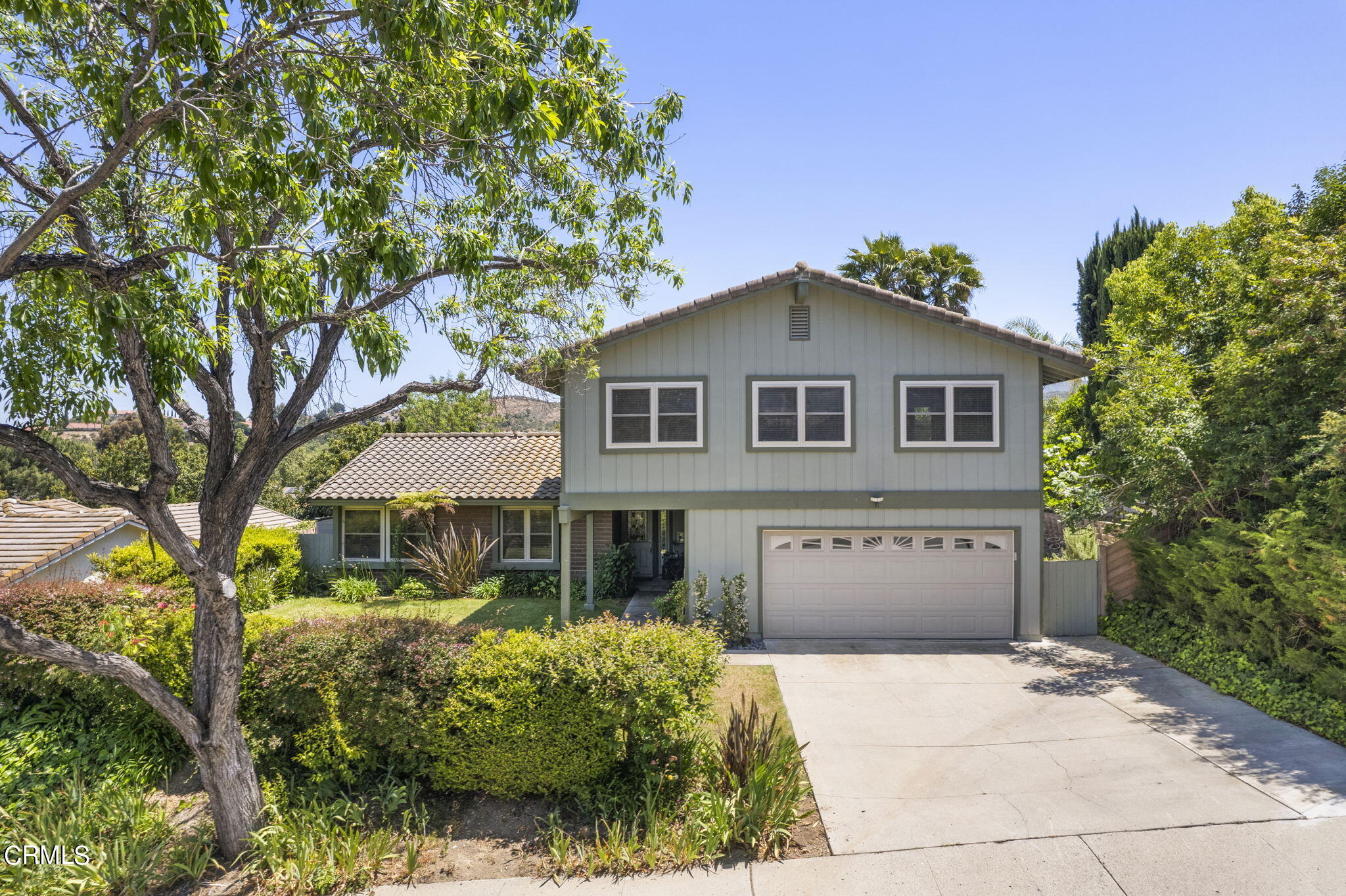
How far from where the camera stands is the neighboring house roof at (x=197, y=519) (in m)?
15.8

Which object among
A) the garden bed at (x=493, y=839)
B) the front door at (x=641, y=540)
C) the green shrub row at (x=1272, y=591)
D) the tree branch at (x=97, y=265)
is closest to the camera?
the tree branch at (x=97, y=265)

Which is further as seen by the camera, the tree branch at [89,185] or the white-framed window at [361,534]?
the white-framed window at [361,534]

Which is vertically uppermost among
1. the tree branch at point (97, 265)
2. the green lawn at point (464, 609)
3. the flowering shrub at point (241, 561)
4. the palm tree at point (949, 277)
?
the palm tree at point (949, 277)

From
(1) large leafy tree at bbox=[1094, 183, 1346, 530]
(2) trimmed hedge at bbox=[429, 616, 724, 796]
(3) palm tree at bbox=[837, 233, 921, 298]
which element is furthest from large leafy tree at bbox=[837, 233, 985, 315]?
(2) trimmed hedge at bbox=[429, 616, 724, 796]

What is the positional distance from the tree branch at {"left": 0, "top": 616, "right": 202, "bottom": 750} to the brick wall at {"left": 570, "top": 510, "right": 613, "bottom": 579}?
32.8ft

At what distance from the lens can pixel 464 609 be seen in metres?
13.6

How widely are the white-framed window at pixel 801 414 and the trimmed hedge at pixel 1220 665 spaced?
5.47 meters

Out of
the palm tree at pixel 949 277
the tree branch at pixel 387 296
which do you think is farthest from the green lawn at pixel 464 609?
the palm tree at pixel 949 277

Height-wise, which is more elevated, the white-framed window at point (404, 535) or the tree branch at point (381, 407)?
the tree branch at point (381, 407)

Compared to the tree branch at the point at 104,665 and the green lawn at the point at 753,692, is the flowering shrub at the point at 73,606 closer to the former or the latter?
the tree branch at the point at 104,665

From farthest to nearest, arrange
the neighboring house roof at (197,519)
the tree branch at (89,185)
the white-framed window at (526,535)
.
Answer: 1. the white-framed window at (526,535)
2. the neighboring house roof at (197,519)
3. the tree branch at (89,185)

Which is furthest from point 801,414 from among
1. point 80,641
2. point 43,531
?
point 43,531

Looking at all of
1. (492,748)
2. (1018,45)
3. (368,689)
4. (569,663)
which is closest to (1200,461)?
(1018,45)

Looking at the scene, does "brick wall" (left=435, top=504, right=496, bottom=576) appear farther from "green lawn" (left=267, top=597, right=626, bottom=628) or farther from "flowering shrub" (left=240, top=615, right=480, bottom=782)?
"flowering shrub" (left=240, top=615, right=480, bottom=782)
